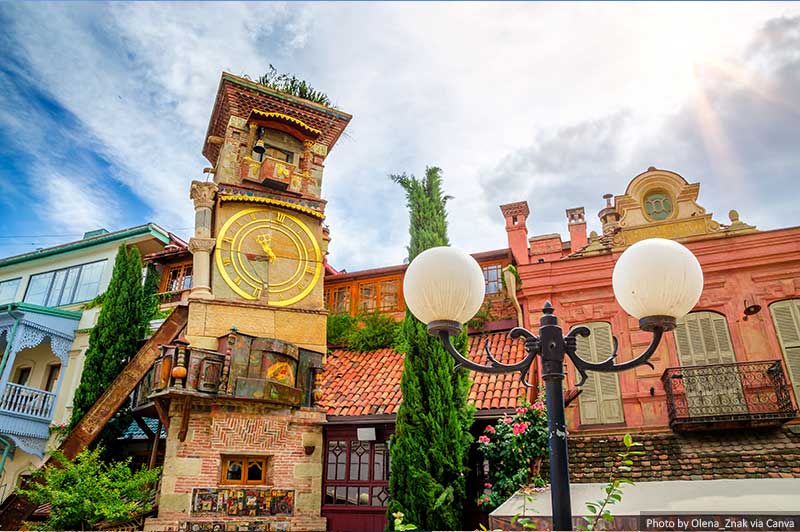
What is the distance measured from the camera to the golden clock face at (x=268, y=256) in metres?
14.1

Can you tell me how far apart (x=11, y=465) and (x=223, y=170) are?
10.6 metres

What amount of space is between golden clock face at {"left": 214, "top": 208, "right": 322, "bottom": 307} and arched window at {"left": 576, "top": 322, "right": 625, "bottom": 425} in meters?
6.96

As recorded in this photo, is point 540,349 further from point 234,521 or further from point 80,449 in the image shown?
point 80,449

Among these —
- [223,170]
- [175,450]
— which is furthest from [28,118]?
[175,450]

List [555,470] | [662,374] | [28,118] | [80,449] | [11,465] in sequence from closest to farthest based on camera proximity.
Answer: [555,470] < [28,118] < [662,374] < [80,449] < [11,465]

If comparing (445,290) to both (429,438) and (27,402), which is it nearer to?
(429,438)

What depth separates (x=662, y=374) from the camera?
1159 cm

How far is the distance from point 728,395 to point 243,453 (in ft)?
32.3

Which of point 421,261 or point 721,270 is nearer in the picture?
point 421,261

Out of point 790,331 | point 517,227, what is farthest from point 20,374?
point 790,331

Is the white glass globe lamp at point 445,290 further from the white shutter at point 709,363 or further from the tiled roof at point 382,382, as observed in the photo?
the white shutter at point 709,363

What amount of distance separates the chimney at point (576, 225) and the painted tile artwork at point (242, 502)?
9.26 metres

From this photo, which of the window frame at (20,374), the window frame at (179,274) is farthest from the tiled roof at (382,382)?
the window frame at (20,374)

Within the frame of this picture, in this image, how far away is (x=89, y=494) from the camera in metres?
11.0
